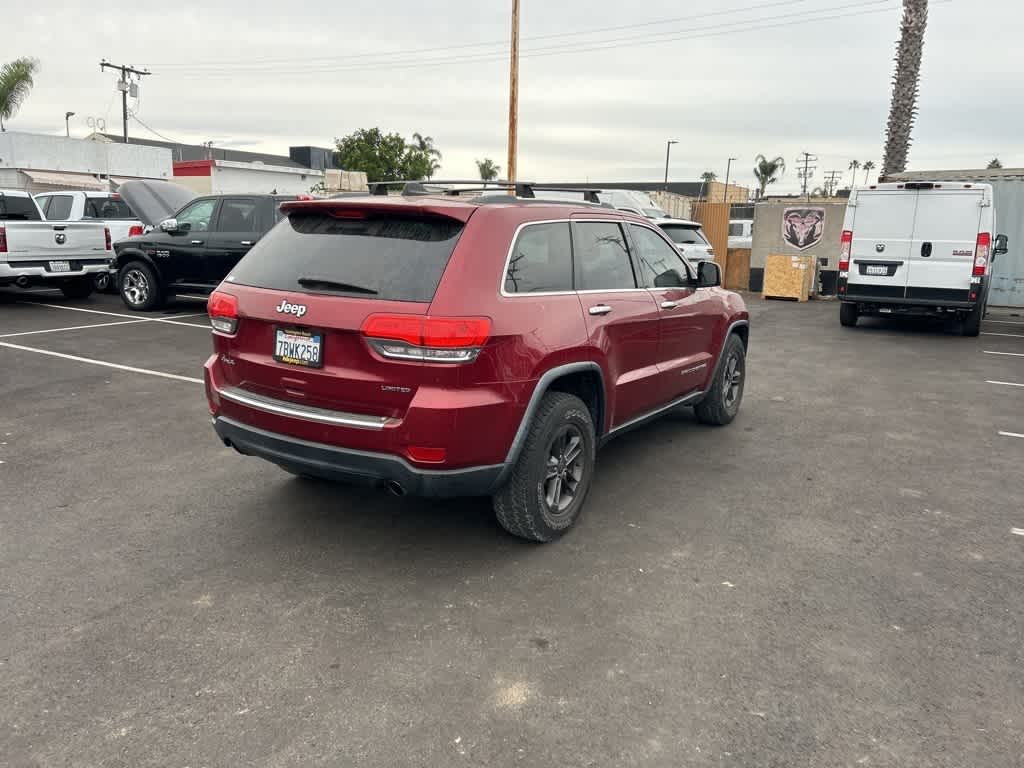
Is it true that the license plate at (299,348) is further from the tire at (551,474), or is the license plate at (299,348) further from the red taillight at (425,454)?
the tire at (551,474)

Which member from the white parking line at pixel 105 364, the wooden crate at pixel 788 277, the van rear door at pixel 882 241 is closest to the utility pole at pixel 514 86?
the wooden crate at pixel 788 277

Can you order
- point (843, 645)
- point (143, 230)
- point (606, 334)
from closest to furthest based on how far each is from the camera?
point (843, 645) < point (606, 334) < point (143, 230)

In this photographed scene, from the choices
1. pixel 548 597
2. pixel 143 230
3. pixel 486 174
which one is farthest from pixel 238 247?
pixel 486 174

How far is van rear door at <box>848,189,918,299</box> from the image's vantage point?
12.0 m

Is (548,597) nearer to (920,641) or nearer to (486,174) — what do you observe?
(920,641)

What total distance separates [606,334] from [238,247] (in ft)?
30.1

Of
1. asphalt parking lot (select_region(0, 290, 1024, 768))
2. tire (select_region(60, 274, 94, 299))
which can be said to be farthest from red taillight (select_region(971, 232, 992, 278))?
tire (select_region(60, 274, 94, 299))

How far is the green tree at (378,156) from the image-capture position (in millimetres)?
39281

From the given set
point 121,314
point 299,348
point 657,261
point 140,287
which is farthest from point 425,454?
point 140,287

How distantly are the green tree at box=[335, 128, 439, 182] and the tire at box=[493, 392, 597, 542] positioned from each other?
36.5m

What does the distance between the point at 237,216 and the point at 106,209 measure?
441cm

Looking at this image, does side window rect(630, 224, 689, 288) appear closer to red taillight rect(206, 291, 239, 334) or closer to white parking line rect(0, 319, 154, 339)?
red taillight rect(206, 291, 239, 334)

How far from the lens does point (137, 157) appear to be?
37625 millimetres

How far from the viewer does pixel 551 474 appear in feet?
13.7
